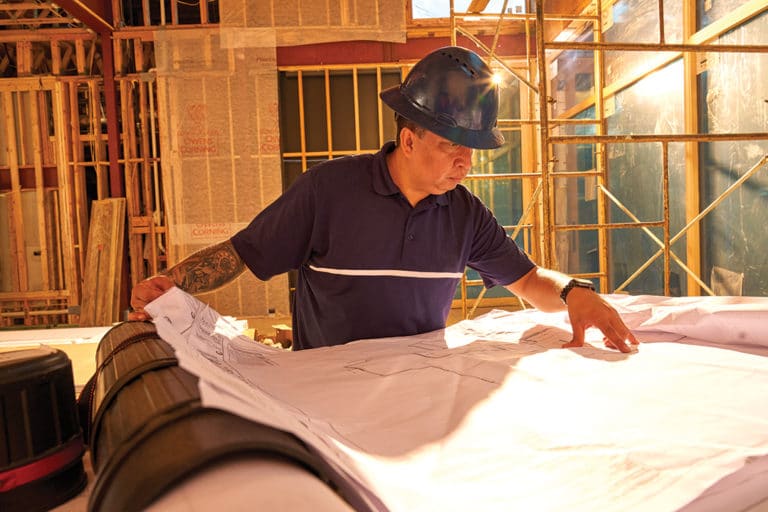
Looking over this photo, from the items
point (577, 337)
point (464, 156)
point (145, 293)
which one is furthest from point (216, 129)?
point (577, 337)

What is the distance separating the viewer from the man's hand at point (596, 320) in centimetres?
138

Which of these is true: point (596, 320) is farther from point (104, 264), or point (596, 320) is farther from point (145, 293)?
point (104, 264)

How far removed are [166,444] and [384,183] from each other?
1500 millimetres

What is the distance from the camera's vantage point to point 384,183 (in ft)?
6.16

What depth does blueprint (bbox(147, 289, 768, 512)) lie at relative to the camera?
2.03 ft

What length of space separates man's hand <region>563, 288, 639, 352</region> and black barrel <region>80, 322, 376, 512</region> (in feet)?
3.43

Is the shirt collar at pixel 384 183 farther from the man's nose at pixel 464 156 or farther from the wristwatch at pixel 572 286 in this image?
the wristwatch at pixel 572 286

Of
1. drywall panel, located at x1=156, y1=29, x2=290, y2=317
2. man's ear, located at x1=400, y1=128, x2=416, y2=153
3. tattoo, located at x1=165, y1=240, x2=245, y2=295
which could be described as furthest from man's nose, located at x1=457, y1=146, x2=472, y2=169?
drywall panel, located at x1=156, y1=29, x2=290, y2=317

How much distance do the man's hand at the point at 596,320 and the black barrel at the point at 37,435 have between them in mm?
1151

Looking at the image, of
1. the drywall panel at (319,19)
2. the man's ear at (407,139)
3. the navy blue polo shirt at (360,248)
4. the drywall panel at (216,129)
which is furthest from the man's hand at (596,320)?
the drywall panel at (319,19)

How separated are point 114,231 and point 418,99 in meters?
6.97

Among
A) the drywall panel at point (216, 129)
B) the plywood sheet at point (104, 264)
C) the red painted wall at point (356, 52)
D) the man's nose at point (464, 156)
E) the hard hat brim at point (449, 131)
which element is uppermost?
the red painted wall at point (356, 52)

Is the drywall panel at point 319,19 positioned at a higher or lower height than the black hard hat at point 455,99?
higher

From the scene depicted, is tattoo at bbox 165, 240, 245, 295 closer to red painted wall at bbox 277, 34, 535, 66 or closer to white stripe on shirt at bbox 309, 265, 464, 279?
white stripe on shirt at bbox 309, 265, 464, 279
